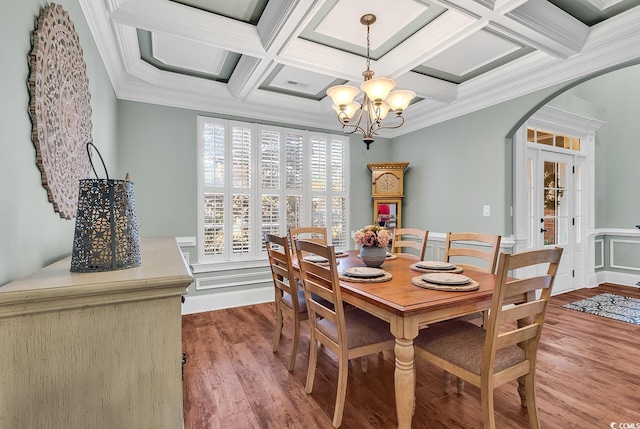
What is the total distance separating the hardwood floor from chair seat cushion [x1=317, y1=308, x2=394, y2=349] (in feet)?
1.42

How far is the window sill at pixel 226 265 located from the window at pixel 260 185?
5 cm

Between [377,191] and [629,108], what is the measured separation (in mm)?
4131

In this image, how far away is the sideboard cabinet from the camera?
0.76 m

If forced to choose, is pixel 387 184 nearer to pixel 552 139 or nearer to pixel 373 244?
pixel 552 139

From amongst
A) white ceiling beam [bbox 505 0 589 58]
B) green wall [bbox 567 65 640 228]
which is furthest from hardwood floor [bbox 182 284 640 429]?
green wall [bbox 567 65 640 228]

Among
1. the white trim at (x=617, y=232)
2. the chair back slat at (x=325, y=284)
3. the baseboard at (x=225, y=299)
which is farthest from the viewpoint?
the white trim at (x=617, y=232)

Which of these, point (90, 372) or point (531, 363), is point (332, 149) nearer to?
point (531, 363)

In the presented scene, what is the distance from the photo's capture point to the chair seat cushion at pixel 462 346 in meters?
1.46

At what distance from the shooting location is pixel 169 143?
342cm

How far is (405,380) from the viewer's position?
149 centimetres

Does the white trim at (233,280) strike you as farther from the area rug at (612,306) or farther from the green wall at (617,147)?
the green wall at (617,147)

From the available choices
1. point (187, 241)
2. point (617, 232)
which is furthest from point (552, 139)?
point (187, 241)

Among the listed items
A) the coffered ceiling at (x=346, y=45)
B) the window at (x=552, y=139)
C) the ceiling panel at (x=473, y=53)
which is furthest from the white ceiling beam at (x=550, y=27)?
the window at (x=552, y=139)

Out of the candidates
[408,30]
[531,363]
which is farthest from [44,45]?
[531,363]
